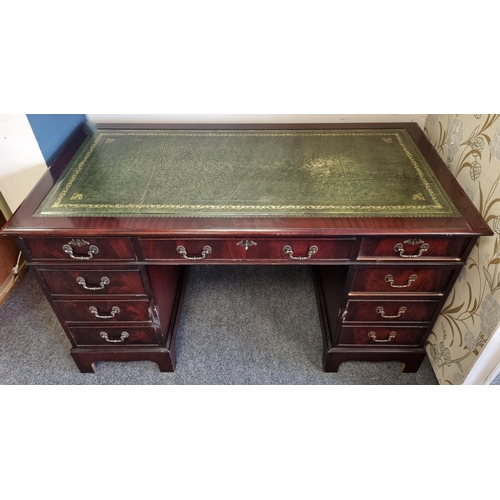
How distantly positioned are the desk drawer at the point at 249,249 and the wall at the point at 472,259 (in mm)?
A: 367

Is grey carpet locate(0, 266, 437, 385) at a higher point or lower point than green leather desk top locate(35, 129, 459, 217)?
lower

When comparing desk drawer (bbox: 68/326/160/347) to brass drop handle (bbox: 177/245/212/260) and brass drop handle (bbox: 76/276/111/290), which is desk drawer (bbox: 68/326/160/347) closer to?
brass drop handle (bbox: 76/276/111/290)

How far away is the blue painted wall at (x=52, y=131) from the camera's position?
1.12 meters

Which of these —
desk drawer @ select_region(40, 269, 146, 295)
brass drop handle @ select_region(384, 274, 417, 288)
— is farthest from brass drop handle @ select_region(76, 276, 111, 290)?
brass drop handle @ select_region(384, 274, 417, 288)

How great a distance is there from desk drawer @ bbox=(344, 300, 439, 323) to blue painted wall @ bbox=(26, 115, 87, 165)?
1.03m

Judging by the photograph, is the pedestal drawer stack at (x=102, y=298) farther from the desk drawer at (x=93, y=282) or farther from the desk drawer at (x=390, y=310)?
the desk drawer at (x=390, y=310)

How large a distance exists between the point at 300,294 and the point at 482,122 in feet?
2.95

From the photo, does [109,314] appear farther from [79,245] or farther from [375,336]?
[375,336]

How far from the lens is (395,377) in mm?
1295

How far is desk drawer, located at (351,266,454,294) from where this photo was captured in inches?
39.4

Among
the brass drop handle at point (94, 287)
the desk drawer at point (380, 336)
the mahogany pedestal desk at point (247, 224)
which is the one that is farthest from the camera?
the desk drawer at point (380, 336)

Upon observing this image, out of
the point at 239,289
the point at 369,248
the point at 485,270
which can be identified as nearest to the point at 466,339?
the point at 485,270

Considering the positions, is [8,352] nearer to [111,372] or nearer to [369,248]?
[111,372]

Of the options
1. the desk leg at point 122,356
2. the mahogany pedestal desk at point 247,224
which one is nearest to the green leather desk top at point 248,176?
the mahogany pedestal desk at point 247,224
